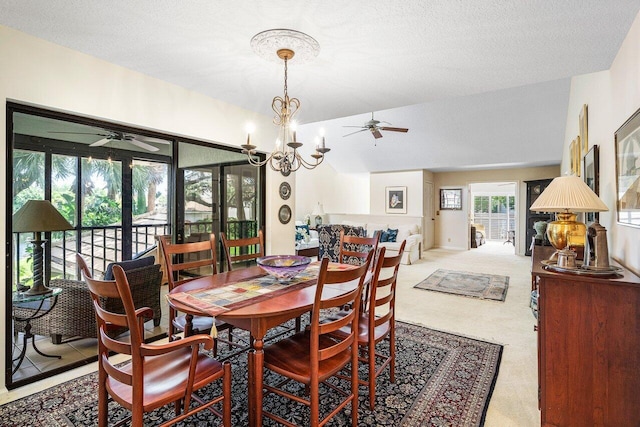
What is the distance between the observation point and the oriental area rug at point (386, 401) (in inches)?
72.9

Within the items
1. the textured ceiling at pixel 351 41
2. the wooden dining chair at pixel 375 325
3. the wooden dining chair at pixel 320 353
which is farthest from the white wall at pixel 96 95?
the wooden dining chair at pixel 375 325

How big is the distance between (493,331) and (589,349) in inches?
64.9

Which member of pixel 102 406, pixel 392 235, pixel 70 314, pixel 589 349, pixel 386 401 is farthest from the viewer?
pixel 392 235

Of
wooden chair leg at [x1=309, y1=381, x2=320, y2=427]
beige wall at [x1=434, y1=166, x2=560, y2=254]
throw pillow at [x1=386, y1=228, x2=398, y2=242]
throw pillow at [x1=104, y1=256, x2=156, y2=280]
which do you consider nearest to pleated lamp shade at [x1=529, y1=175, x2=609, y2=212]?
wooden chair leg at [x1=309, y1=381, x2=320, y2=427]

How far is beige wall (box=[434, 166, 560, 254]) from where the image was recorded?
8250 millimetres

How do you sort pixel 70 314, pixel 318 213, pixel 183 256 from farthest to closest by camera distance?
pixel 318 213 → pixel 183 256 → pixel 70 314

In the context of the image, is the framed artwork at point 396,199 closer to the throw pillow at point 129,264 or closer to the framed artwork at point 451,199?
the framed artwork at point 451,199

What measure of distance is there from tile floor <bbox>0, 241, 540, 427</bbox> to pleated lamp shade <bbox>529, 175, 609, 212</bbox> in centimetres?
122

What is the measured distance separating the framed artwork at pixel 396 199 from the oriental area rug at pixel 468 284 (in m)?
3.04

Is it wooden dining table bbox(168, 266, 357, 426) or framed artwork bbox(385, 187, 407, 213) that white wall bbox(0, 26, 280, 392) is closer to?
wooden dining table bbox(168, 266, 357, 426)

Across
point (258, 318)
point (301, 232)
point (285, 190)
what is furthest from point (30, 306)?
point (301, 232)

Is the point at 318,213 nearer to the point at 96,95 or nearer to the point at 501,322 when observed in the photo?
the point at 501,322

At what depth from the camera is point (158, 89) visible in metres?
3.01

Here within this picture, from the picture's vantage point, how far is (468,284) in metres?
5.12
